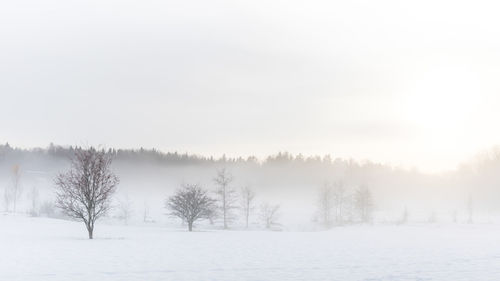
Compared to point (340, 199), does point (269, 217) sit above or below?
below

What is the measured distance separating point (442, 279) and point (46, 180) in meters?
201

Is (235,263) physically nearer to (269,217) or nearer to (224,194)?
(224,194)

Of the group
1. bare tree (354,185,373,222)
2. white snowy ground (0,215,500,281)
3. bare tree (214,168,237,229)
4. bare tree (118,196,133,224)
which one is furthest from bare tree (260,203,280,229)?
white snowy ground (0,215,500,281)

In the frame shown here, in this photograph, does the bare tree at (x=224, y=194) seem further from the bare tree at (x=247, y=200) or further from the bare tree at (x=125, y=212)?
the bare tree at (x=125, y=212)

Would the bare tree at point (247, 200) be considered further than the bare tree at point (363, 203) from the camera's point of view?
No

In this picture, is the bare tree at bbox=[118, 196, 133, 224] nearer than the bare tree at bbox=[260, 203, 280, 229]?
No

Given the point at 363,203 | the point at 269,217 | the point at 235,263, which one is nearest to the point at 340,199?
the point at 363,203

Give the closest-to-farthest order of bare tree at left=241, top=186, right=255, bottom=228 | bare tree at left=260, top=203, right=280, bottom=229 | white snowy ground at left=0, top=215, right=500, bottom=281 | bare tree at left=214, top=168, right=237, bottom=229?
1. white snowy ground at left=0, top=215, right=500, bottom=281
2. bare tree at left=214, top=168, right=237, bottom=229
3. bare tree at left=260, top=203, right=280, bottom=229
4. bare tree at left=241, top=186, right=255, bottom=228

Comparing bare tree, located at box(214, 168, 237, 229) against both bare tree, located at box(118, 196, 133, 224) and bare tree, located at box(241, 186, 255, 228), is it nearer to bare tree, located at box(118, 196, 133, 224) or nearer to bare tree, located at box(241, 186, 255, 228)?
bare tree, located at box(241, 186, 255, 228)

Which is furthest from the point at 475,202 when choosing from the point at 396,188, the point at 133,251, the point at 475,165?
the point at 133,251

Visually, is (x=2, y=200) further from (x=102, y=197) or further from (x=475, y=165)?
(x=475, y=165)

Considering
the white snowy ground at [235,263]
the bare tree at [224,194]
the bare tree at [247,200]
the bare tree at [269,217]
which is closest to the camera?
the white snowy ground at [235,263]

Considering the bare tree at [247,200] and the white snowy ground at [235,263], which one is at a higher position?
the bare tree at [247,200]

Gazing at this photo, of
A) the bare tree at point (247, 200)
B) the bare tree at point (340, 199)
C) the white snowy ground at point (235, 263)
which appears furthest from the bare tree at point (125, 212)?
the white snowy ground at point (235, 263)
